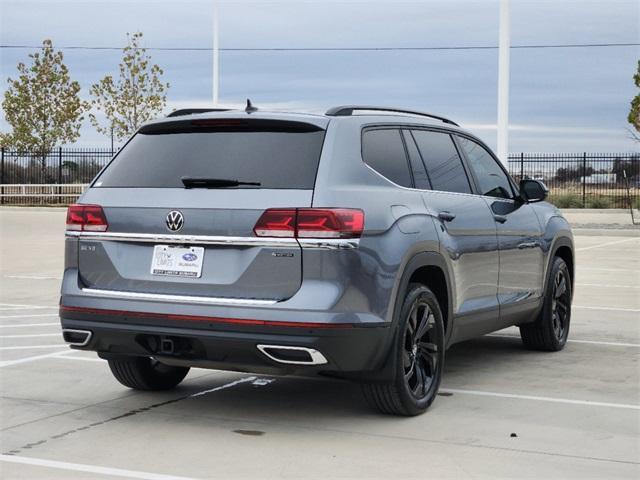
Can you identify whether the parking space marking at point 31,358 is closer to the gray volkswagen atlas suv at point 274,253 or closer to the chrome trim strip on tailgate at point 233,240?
the gray volkswagen atlas suv at point 274,253

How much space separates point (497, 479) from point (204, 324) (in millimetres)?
1794

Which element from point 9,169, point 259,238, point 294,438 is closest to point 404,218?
point 259,238

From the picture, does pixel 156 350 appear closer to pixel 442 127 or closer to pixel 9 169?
pixel 442 127

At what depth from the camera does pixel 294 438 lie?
6.25 metres

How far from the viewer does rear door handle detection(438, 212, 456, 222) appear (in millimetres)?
7184

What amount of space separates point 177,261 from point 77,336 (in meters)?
0.82

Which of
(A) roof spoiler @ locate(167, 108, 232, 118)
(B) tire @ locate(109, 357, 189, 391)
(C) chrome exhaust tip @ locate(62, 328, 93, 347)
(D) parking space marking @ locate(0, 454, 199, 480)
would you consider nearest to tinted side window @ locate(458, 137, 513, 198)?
(A) roof spoiler @ locate(167, 108, 232, 118)

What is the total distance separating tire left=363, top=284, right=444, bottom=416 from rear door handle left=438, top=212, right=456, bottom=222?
54cm

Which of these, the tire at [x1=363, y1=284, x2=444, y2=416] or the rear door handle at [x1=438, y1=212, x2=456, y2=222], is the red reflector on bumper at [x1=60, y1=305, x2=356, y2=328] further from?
the rear door handle at [x1=438, y1=212, x2=456, y2=222]

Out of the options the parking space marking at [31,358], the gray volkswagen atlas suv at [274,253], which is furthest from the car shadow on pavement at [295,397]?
the parking space marking at [31,358]

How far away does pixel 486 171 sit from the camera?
8.59 m

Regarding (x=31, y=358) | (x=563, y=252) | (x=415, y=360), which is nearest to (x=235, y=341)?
(x=415, y=360)

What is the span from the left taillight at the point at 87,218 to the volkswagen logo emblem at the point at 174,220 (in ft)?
1.54

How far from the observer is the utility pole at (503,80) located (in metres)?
26.0
